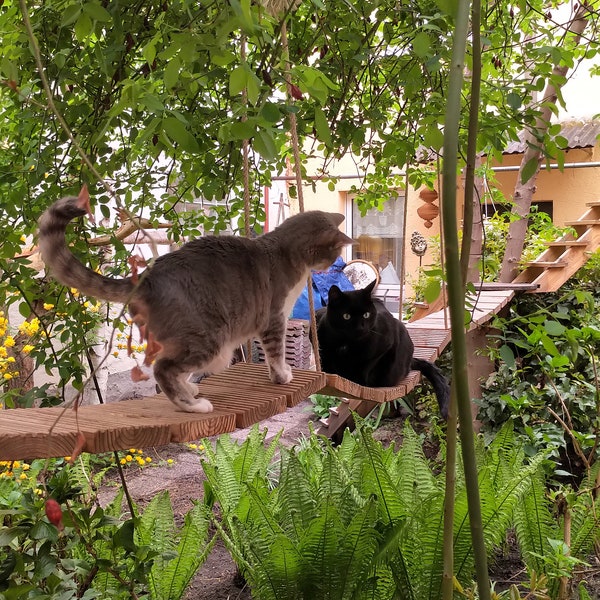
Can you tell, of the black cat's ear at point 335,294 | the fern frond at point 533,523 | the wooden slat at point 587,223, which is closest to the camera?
the fern frond at point 533,523

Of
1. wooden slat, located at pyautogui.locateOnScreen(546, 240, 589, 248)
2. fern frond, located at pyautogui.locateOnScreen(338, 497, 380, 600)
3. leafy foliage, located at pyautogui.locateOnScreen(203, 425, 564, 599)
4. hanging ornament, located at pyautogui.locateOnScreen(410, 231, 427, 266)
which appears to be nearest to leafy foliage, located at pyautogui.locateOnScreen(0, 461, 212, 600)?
leafy foliage, located at pyautogui.locateOnScreen(203, 425, 564, 599)

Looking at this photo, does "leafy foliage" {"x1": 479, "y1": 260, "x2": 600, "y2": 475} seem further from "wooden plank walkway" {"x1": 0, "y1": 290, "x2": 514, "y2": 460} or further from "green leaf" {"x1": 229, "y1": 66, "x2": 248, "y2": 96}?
"green leaf" {"x1": 229, "y1": 66, "x2": 248, "y2": 96}

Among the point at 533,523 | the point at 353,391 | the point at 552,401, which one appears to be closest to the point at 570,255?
the point at 552,401

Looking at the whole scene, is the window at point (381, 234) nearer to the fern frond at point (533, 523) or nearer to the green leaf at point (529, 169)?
the fern frond at point (533, 523)

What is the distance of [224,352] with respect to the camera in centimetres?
131

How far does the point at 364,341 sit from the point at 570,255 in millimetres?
1943

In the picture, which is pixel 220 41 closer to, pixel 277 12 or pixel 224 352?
pixel 277 12

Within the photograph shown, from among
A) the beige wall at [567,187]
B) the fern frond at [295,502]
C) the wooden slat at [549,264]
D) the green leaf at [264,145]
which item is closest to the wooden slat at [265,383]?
the fern frond at [295,502]

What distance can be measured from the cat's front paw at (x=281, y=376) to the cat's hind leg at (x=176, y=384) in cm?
27

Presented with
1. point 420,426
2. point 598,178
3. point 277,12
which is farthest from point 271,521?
point 598,178

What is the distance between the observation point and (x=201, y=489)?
333 cm

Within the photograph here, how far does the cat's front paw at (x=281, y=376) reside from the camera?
143 centimetres

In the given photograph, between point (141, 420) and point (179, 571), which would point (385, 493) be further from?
point (141, 420)

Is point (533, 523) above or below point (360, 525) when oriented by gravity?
below
